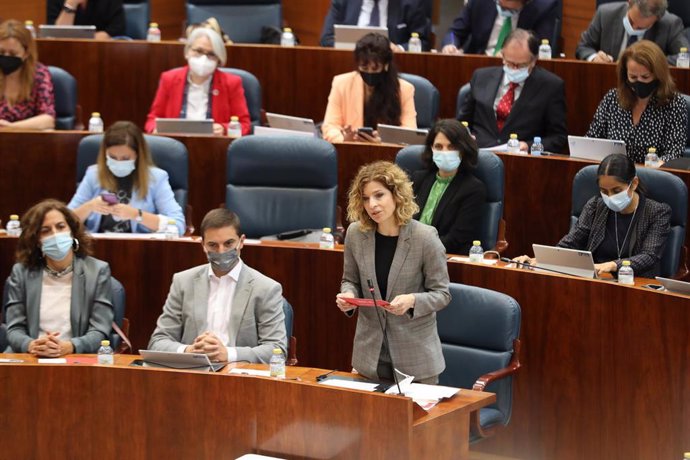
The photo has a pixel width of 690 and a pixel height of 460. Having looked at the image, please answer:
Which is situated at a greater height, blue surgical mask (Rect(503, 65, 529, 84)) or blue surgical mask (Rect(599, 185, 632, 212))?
blue surgical mask (Rect(503, 65, 529, 84))

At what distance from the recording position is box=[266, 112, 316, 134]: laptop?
5711mm

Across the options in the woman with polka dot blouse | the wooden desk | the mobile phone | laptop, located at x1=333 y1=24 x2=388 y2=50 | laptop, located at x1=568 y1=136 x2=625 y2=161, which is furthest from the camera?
laptop, located at x1=333 y1=24 x2=388 y2=50

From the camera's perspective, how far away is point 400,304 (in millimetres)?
3721

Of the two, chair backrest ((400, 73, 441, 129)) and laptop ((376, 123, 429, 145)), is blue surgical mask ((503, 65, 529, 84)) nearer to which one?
chair backrest ((400, 73, 441, 129))

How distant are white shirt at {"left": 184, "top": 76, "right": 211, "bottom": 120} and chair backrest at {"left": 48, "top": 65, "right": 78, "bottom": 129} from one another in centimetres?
56

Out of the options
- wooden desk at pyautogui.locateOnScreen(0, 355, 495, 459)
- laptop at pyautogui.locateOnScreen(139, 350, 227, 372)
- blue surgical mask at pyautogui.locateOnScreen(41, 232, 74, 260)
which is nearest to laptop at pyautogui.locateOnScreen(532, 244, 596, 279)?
wooden desk at pyautogui.locateOnScreen(0, 355, 495, 459)

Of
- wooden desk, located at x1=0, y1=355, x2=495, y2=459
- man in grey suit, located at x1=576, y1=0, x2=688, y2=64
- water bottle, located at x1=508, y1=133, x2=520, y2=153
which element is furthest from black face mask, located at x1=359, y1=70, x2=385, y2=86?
wooden desk, located at x1=0, y1=355, x2=495, y2=459

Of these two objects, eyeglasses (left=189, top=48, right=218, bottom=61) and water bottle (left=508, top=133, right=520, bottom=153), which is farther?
eyeglasses (left=189, top=48, right=218, bottom=61)

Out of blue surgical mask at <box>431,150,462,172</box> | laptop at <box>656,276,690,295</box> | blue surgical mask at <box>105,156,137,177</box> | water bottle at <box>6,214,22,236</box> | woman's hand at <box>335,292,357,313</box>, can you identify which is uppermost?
blue surgical mask at <box>431,150,462,172</box>

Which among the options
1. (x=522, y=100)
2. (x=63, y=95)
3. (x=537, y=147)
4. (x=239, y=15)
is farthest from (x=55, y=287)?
(x=239, y=15)

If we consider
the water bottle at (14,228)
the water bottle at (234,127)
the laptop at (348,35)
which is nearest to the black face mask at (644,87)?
the laptop at (348,35)

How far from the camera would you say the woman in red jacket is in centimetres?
612

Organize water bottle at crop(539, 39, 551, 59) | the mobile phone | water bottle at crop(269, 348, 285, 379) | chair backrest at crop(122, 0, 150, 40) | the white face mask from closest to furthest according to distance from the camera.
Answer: water bottle at crop(269, 348, 285, 379) < the mobile phone < the white face mask < water bottle at crop(539, 39, 551, 59) < chair backrest at crop(122, 0, 150, 40)

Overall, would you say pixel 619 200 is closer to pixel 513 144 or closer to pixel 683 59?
pixel 513 144
